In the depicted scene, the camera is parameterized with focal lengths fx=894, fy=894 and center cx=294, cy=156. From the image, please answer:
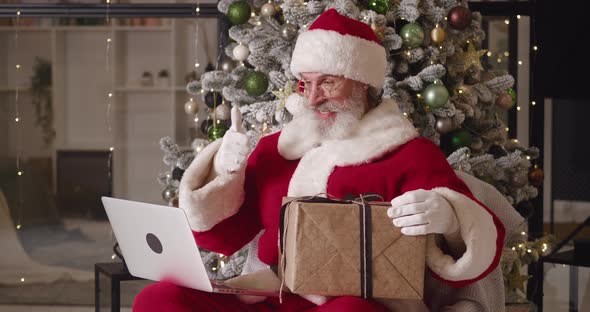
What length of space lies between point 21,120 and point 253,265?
3549 mm

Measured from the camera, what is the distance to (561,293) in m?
4.57

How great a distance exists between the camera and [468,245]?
215 cm

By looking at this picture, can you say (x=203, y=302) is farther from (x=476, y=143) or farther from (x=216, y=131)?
(x=476, y=143)

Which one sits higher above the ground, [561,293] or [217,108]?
[217,108]

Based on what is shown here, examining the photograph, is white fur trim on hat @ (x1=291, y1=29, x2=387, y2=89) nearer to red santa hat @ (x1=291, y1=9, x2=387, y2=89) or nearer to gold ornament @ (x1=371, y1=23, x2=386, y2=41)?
red santa hat @ (x1=291, y1=9, x2=387, y2=89)

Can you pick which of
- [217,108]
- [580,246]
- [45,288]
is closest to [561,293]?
[580,246]

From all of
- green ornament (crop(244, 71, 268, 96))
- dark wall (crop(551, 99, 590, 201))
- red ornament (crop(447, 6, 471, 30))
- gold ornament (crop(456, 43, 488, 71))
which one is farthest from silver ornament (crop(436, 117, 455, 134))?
dark wall (crop(551, 99, 590, 201))

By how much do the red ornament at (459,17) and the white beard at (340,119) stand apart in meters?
1.20

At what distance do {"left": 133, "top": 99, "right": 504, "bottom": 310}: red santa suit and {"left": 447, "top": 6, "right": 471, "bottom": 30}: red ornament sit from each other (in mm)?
1189

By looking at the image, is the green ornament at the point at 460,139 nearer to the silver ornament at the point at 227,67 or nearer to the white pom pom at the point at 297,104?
the silver ornament at the point at 227,67

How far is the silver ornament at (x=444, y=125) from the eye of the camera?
136 inches

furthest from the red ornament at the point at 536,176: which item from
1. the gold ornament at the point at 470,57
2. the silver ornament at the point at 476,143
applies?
the gold ornament at the point at 470,57

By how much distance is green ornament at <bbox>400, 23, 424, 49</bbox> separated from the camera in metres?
3.36

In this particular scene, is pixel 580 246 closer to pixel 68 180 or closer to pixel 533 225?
pixel 533 225
